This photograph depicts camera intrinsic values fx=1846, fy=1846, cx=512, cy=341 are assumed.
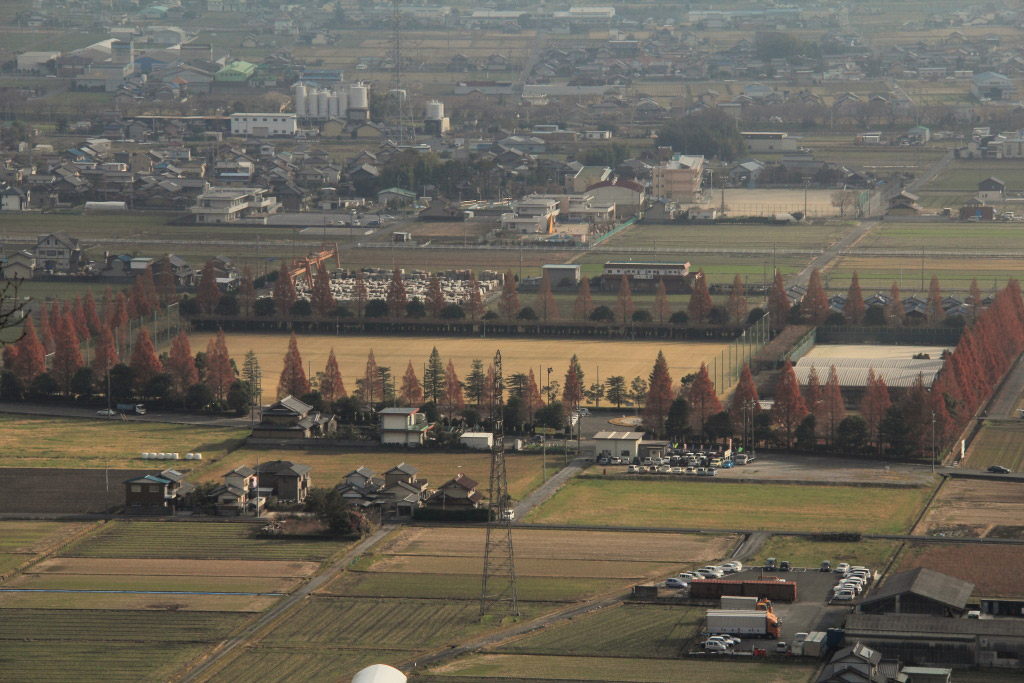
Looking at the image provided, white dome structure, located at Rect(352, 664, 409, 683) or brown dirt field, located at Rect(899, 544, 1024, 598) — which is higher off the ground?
white dome structure, located at Rect(352, 664, 409, 683)

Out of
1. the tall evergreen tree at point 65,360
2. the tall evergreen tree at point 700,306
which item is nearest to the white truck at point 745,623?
the tall evergreen tree at point 65,360

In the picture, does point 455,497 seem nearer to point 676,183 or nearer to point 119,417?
point 119,417

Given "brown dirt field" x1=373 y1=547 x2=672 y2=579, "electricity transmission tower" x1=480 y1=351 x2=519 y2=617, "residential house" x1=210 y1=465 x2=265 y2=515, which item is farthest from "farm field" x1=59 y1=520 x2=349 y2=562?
"electricity transmission tower" x1=480 y1=351 x2=519 y2=617

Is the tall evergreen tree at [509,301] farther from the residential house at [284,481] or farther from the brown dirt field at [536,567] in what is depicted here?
the brown dirt field at [536,567]

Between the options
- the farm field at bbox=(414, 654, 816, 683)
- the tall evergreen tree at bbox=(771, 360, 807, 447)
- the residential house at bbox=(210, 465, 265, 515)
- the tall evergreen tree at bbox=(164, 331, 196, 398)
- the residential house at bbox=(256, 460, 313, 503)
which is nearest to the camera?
the farm field at bbox=(414, 654, 816, 683)

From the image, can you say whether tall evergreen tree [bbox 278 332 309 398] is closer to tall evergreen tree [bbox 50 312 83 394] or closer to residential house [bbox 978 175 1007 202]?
tall evergreen tree [bbox 50 312 83 394]

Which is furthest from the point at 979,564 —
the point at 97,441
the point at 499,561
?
the point at 97,441

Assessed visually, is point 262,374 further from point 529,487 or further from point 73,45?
point 73,45
